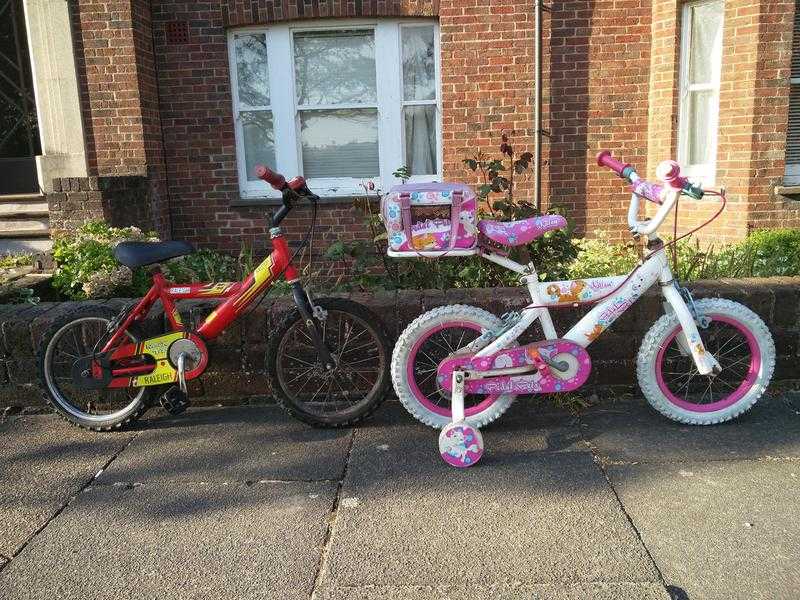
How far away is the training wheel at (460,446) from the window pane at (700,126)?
521 centimetres

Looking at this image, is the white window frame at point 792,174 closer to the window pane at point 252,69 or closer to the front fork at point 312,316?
the window pane at point 252,69

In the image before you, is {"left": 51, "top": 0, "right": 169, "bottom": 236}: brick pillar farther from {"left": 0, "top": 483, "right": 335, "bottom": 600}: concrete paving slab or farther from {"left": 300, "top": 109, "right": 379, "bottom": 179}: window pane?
{"left": 0, "top": 483, "right": 335, "bottom": 600}: concrete paving slab

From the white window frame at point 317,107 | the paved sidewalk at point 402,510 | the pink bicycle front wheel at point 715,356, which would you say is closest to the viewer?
the paved sidewalk at point 402,510

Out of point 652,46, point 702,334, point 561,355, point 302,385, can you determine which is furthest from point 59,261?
point 652,46

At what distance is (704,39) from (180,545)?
22.6 feet

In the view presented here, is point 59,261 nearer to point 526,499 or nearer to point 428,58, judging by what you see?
point 526,499

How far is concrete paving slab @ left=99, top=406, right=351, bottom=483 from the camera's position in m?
3.37

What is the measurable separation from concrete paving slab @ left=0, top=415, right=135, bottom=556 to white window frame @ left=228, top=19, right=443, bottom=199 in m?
4.10

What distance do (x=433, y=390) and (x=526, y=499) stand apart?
1097mm

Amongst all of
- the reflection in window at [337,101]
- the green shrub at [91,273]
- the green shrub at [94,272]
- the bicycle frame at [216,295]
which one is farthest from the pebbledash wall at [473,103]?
the bicycle frame at [216,295]

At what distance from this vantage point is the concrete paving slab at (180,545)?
251cm

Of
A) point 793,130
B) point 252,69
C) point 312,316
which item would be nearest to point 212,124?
point 252,69

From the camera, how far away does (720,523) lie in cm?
282

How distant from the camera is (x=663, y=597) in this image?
2371 millimetres
